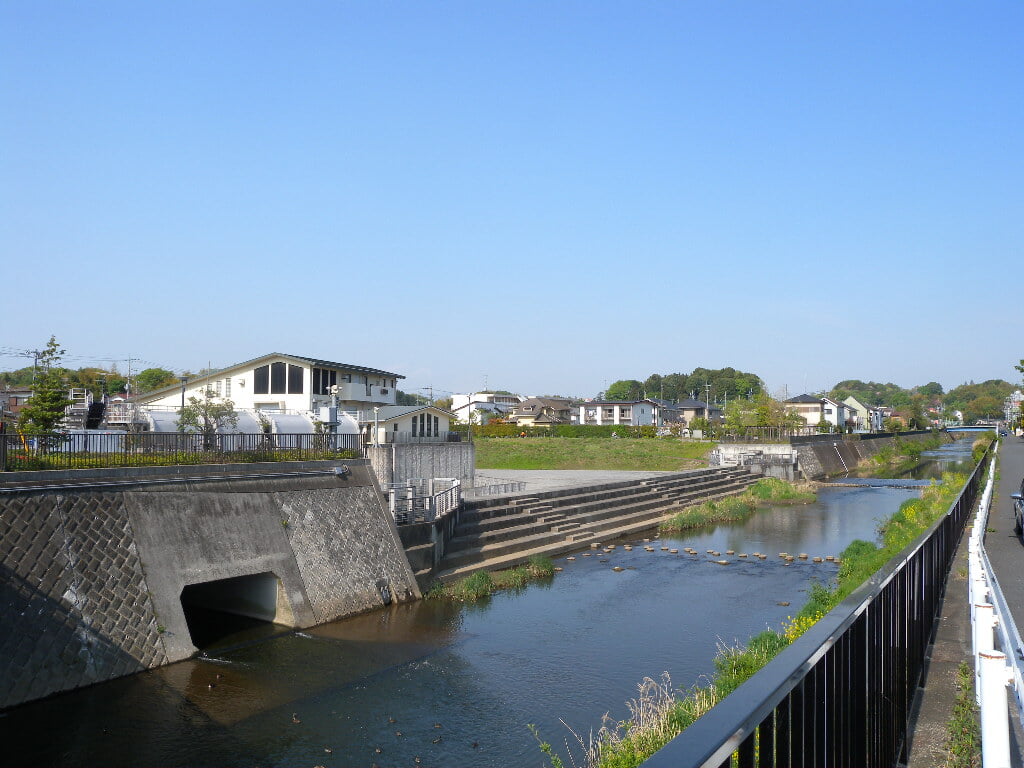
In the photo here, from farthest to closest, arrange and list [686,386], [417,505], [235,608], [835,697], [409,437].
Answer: [686,386]
[409,437]
[417,505]
[235,608]
[835,697]

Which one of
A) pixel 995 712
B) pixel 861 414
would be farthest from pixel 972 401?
pixel 995 712

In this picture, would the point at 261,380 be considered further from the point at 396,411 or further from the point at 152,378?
the point at 152,378

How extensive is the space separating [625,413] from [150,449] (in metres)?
76.3

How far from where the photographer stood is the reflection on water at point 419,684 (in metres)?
9.66

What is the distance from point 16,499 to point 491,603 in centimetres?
962

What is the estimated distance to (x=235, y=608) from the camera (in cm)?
1559

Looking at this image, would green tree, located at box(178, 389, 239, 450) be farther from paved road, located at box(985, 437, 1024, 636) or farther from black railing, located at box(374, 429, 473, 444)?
paved road, located at box(985, 437, 1024, 636)

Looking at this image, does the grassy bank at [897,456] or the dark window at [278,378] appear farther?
the grassy bank at [897,456]

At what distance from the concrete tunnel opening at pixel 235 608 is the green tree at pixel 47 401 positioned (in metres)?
4.63

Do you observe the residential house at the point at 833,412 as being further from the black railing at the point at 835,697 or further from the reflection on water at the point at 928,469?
the black railing at the point at 835,697

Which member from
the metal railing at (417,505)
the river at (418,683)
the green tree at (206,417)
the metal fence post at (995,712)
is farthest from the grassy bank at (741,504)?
the metal fence post at (995,712)

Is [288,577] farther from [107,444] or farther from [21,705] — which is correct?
[21,705]

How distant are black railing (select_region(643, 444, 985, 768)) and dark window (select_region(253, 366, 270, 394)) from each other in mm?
28885

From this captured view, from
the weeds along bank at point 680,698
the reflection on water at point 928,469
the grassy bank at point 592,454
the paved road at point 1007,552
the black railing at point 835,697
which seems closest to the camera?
the black railing at point 835,697
